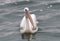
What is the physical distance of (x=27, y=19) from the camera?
12055 millimetres

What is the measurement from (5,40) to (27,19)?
139cm

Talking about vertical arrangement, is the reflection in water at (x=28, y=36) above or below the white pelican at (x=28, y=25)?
below

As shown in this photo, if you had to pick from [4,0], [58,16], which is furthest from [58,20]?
[4,0]

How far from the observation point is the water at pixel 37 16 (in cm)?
1175

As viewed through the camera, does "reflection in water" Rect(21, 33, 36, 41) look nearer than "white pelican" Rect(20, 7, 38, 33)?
Yes

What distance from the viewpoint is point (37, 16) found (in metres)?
13.8

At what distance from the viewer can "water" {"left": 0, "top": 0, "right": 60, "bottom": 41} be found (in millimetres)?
11750

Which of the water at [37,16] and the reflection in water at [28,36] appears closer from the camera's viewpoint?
the water at [37,16]

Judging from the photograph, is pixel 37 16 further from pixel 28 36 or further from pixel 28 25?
pixel 28 36

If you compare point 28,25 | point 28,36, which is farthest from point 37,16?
point 28,36

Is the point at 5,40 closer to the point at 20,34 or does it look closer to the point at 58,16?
the point at 20,34

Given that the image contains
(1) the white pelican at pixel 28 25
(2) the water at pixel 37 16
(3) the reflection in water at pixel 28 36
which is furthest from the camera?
(1) the white pelican at pixel 28 25

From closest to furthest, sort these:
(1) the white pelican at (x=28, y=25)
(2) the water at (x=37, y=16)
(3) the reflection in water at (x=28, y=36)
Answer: (2) the water at (x=37, y=16)
(3) the reflection in water at (x=28, y=36)
(1) the white pelican at (x=28, y=25)

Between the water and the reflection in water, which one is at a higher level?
the water
